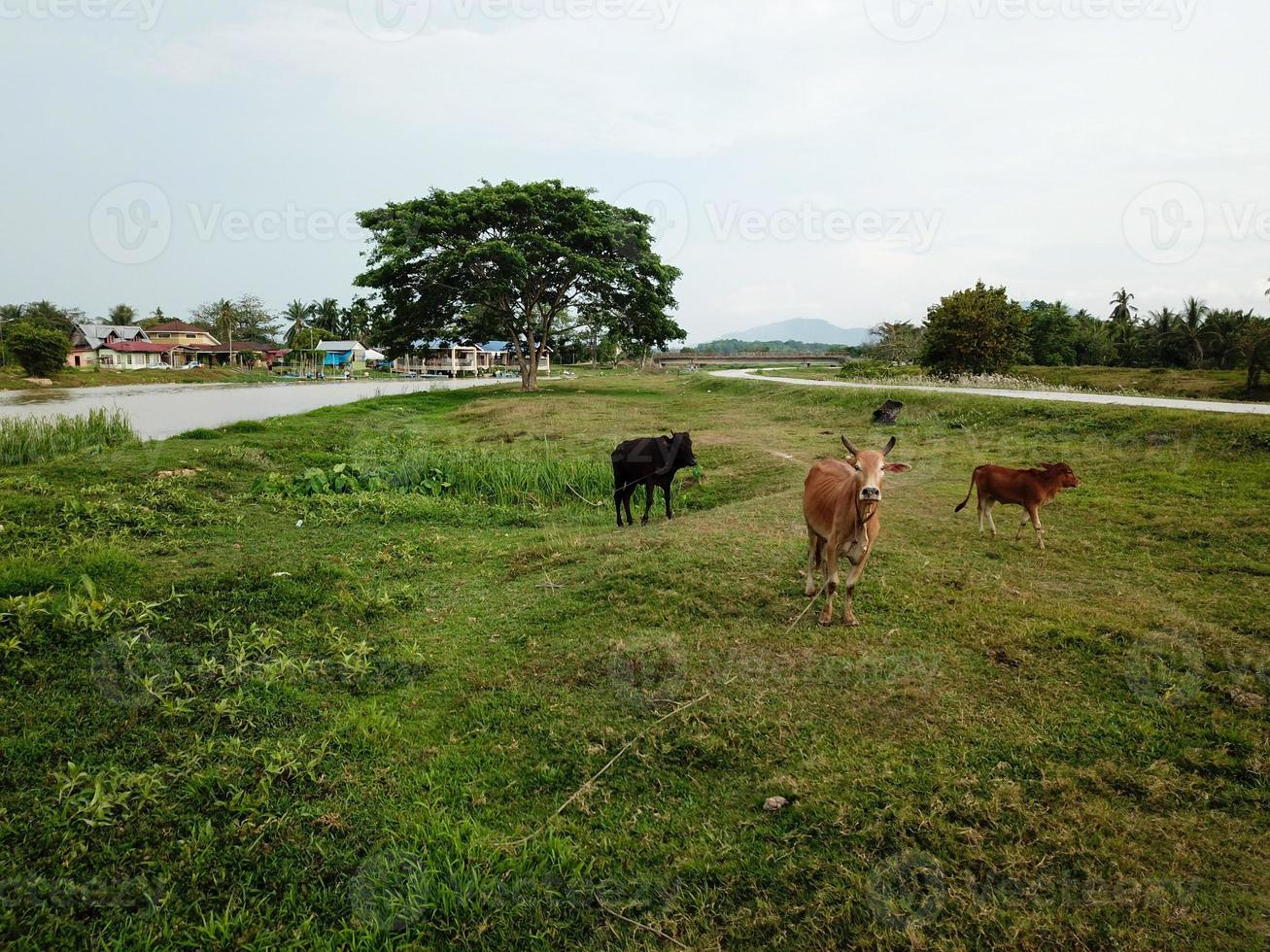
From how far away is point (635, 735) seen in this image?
423 centimetres

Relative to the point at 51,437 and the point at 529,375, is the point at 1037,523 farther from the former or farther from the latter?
the point at 529,375

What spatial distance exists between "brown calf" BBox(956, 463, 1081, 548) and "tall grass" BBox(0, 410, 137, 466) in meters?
16.6

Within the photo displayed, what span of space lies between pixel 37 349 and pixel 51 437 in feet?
150

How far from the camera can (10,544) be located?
7.18m

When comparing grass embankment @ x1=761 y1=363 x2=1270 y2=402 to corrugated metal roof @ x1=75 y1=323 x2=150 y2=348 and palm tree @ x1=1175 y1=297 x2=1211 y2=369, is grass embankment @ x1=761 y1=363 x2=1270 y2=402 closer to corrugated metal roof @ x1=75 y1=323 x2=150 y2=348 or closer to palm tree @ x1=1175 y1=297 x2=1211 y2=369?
palm tree @ x1=1175 y1=297 x2=1211 y2=369

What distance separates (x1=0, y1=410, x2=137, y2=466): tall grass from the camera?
513 inches

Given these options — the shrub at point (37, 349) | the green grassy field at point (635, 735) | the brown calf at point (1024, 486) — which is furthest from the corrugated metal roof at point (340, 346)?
the brown calf at point (1024, 486)

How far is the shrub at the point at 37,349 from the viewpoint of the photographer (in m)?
47.1

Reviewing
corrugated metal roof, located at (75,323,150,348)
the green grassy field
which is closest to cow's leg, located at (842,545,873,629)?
the green grassy field

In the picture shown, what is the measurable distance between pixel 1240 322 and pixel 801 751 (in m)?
68.7

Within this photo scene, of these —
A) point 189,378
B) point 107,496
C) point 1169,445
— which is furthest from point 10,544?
point 189,378

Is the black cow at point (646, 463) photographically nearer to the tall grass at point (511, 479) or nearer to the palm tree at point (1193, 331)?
the tall grass at point (511, 479)

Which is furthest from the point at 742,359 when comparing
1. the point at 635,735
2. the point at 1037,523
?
the point at 635,735

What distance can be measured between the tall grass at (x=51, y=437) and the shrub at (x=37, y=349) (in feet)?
139
